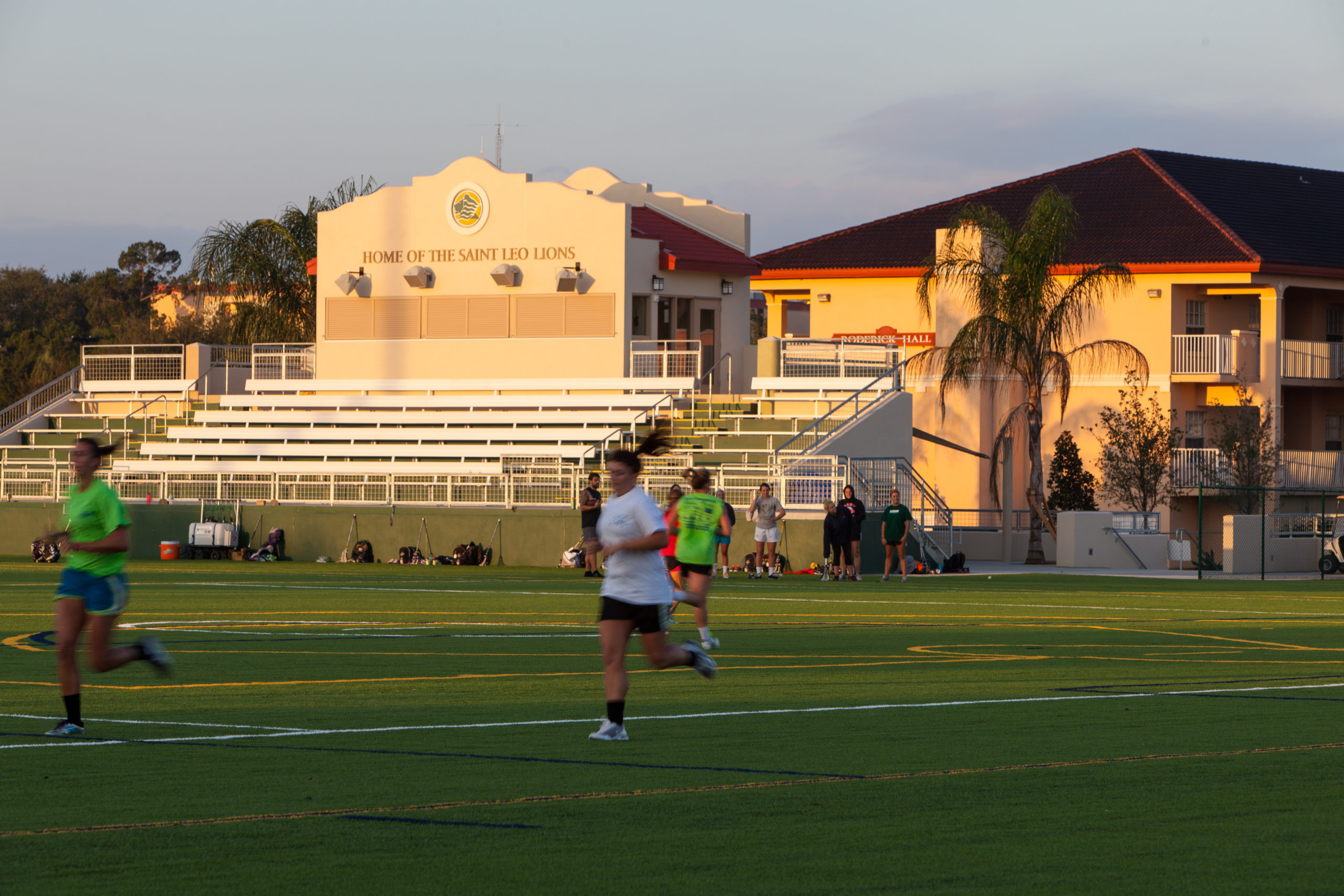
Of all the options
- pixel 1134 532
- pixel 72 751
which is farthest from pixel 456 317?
pixel 72 751

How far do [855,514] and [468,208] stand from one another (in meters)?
20.9

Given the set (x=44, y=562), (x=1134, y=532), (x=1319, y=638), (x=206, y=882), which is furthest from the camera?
(x=1134, y=532)

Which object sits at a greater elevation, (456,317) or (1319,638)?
(456,317)

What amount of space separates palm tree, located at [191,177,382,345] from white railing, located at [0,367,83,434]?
4982mm

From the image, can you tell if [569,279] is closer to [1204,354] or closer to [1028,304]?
[1028,304]

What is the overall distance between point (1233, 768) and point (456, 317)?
41824mm

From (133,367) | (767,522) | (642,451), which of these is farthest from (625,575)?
(133,367)

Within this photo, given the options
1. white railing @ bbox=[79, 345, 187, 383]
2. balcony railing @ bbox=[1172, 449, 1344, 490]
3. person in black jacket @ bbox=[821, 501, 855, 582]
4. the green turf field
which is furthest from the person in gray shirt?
white railing @ bbox=[79, 345, 187, 383]

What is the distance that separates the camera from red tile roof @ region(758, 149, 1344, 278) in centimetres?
5016

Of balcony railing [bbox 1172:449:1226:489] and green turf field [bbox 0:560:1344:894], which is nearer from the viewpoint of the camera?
green turf field [bbox 0:560:1344:894]

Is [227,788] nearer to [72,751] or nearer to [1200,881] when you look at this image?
[72,751]

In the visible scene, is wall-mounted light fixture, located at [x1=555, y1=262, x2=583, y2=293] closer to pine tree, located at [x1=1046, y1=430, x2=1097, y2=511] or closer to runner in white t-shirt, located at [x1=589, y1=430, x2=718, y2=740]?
pine tree, located at [x1=1046, y1=430, x2=1097, y2=511]

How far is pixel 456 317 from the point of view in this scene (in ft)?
166

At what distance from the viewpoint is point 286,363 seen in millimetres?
52375
